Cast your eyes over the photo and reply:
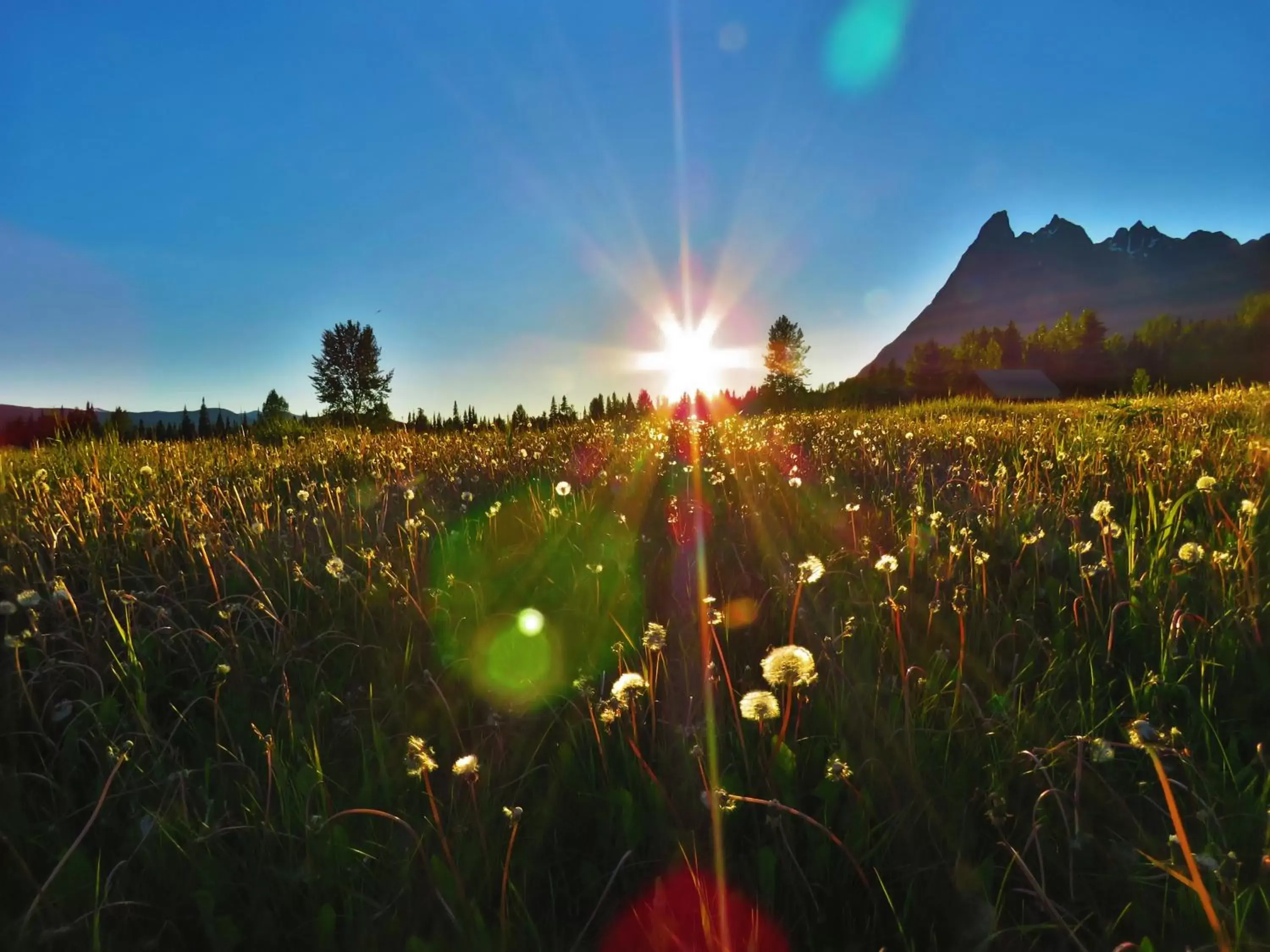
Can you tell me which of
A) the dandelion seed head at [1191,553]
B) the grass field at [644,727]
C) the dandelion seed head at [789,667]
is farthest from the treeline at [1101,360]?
the dandelion seed head at [789,667]

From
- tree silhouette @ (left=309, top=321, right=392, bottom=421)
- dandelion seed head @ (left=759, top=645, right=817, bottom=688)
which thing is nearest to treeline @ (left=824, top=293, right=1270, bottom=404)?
dandelion seed head @ (left=759, top=645, right=817, bottom=688)

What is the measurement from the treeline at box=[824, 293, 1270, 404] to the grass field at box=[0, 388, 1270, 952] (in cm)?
2531

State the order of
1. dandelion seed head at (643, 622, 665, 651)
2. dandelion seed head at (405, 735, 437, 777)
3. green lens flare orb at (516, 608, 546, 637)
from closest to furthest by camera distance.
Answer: dandelion seed head at (405, 735, 437, 777), dandelion seed head at (643, 622, 665, 651), green lens flare orb at (516, 608, 546, 637)

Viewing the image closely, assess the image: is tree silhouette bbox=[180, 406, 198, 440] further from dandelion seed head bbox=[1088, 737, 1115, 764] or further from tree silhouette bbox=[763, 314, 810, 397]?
tree silhouette bbox=[763, 314, 810, 397]

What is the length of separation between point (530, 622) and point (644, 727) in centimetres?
79

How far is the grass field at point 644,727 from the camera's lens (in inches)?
51.1

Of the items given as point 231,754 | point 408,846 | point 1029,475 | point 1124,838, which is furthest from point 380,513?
point 1029,475

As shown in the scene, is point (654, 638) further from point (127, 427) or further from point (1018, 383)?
point (1018, 383)

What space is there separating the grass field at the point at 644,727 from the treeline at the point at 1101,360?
996 inches

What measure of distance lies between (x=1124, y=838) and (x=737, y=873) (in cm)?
92

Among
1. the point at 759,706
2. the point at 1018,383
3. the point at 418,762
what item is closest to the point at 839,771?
the point at 759,706

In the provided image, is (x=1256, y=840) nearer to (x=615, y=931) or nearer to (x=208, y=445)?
(x=615, y=931)

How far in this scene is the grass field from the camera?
1297 millimetres

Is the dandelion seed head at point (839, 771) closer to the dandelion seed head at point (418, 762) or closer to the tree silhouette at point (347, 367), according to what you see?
the dandelion seed head at point (418, 762)
